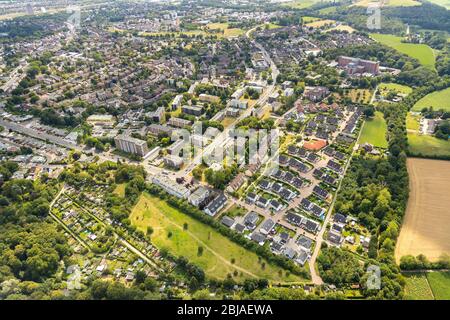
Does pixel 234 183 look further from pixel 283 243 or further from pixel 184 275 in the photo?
pixel 184 275

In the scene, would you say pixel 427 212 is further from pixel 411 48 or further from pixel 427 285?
pixel 411 48

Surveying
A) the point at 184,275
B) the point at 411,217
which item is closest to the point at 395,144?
the point at 411,217

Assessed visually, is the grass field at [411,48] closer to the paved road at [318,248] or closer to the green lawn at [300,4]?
the green lawn at [300,4]

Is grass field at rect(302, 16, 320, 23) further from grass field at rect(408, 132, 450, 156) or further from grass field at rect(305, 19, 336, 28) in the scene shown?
grass field at rect(408, 132, 450, 156)

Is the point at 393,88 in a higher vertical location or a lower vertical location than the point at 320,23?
lower

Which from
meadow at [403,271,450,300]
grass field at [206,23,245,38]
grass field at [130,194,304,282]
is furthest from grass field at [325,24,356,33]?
grass field at [130,194,304,282]

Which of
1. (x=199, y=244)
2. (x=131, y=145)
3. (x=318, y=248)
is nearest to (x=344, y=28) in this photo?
(x=131, y=145)

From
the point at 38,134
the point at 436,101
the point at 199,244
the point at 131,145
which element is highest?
the point at 38,134

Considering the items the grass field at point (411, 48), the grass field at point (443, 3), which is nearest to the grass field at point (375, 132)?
the grass field at point (411, 48)
